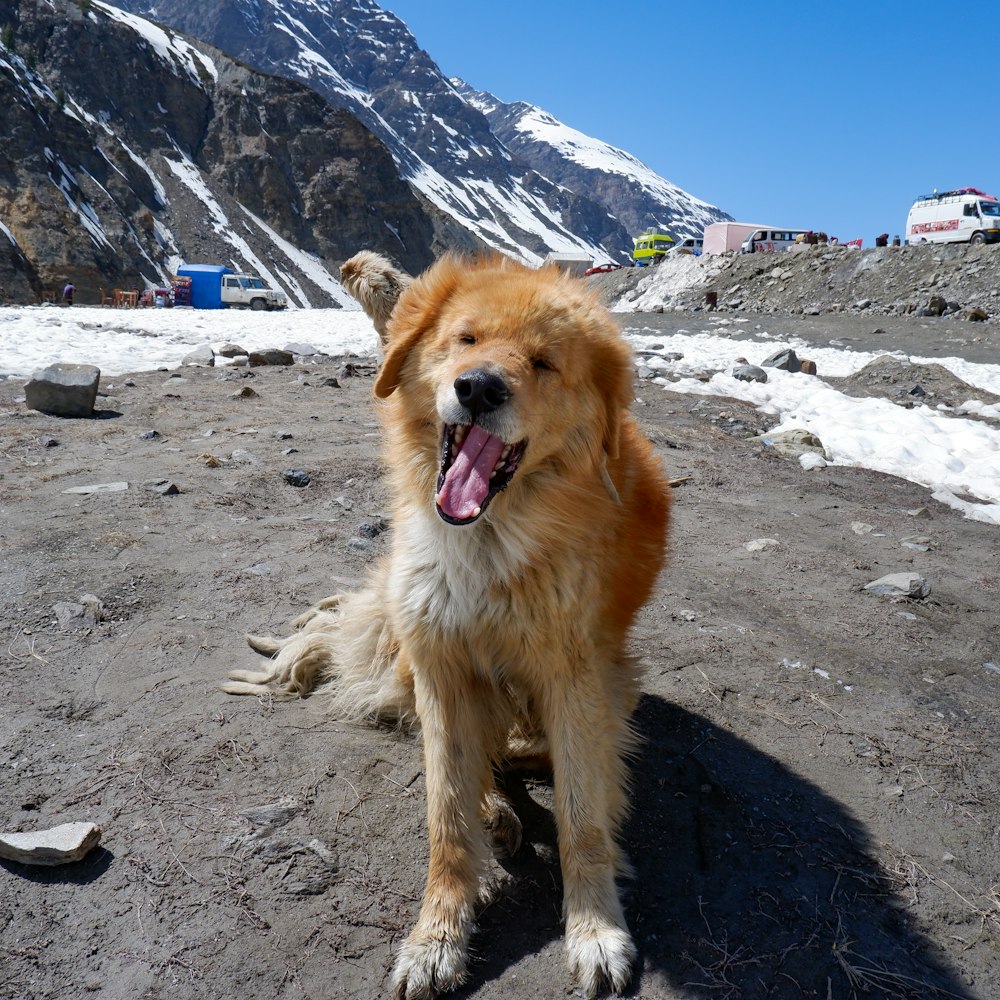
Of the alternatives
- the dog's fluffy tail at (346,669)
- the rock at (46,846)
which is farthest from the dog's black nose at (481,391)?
the rock at (46,846)

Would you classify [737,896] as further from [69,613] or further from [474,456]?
[69,613]

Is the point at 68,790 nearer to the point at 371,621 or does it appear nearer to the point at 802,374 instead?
the point at 371,621

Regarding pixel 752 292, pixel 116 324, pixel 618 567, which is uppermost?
pixel 752 292

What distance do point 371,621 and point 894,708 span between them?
2765 millimetres

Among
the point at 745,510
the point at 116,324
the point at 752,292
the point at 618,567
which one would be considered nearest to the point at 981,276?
the point at 752,292

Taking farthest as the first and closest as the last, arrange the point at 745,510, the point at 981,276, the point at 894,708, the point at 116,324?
the point at 981,276
the point at 116,324
the point at 745,510
the point at 894,708

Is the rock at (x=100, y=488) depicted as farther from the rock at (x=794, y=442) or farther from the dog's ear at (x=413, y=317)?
the rock at (x=794, y=442)

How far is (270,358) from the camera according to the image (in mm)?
14531

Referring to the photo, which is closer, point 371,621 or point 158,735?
point 158,735

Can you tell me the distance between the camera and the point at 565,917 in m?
2.65

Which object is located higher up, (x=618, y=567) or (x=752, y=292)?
(x=752, y=292)

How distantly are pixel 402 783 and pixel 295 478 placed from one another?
4.00m

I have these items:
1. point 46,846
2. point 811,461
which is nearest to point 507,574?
point 46,846

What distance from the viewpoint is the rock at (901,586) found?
540 cm
